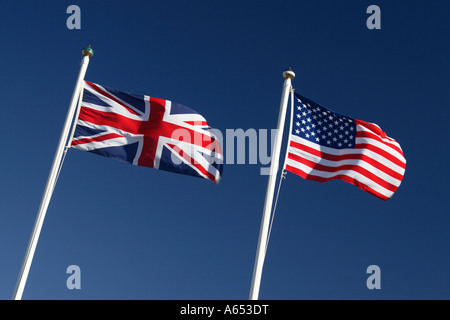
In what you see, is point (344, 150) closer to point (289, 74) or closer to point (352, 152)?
point (352, 152)

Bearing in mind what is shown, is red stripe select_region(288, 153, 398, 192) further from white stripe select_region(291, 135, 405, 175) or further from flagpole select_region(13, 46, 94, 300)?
flagpole select_region(13, 46, 94, 300)

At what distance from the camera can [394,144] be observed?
15.1 meters

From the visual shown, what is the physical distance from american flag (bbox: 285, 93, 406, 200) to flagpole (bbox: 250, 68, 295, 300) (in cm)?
42

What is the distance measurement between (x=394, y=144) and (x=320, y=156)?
2.57 m

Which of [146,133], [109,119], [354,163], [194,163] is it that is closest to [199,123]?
[194,163]

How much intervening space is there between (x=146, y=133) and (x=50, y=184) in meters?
3.22

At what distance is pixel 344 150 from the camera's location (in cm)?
1449

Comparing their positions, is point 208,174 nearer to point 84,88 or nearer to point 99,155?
point 99,155

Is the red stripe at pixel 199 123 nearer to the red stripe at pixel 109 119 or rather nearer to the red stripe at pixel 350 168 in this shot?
the red stripe at pixel 109 119

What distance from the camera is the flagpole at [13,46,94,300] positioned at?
11.6 m

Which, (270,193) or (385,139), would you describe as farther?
(385,139)

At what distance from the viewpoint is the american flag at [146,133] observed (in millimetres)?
14102

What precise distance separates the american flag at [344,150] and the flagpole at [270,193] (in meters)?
0.42

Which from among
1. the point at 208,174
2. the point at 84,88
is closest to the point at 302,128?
the point at 208,174
